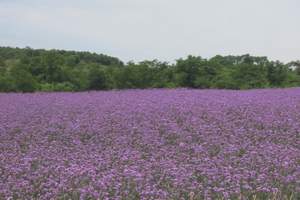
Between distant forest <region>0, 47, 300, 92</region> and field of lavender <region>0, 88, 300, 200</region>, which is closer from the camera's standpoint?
field of lavender <region>0, 88, 300, 200</region>

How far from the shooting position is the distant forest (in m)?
15.9

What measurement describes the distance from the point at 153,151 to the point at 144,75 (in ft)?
36.4

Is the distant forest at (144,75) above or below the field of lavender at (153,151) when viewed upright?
above

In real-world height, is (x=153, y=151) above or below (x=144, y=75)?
below

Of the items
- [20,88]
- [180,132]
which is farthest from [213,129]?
[20,88]

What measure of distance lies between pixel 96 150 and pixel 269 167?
1692 mm

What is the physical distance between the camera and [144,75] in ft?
54.0

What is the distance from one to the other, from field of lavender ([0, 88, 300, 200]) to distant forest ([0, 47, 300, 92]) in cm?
742

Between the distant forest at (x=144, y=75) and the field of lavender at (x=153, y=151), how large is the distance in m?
7.42

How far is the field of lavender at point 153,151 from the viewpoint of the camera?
13.2ft

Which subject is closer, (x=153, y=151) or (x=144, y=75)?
(x=153, y=151)

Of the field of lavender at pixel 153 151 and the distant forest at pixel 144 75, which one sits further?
the distant forest at pixel 144 75

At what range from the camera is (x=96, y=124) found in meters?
6.78

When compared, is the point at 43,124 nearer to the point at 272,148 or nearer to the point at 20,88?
the point at 272,148
